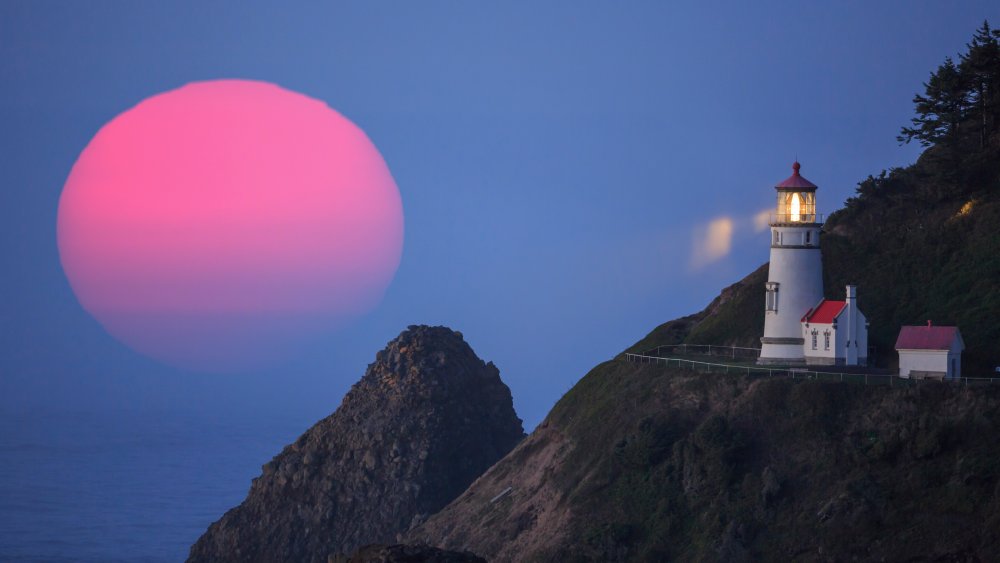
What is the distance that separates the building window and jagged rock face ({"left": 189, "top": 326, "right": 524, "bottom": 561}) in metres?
29.6

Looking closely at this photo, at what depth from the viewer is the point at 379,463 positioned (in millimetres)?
102938

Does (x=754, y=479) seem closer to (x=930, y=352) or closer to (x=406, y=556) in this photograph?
(x=930, y=352)

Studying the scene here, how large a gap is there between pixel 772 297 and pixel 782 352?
Answer: 3296 mm

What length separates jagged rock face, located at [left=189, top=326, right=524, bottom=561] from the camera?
10056cm

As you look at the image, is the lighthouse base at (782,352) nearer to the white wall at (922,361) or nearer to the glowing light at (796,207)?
the glowing light at (796,207)

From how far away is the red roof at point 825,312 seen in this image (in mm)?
79125

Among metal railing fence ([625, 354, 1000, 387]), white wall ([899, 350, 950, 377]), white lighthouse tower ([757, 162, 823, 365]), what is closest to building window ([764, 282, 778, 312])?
white lighthouse tower ([757, 162, 823, 365])

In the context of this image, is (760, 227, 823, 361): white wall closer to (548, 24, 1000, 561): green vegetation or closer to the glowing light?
the glowing light

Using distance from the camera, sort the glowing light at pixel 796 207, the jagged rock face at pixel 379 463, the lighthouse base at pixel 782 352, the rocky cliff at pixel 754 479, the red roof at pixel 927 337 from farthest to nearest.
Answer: the jagged rock face at pixel 379 463 < the glowing light at pixel 796 207 < the lighthouse base at pixel 782 352 < the red roof at pixel 927 337 < the rocky cliff at pixel 754 479

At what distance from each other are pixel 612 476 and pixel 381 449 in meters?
30.1

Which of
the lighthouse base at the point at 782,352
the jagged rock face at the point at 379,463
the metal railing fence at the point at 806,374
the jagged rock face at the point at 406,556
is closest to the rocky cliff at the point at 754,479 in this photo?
the metal railing fence at the point at 806,374

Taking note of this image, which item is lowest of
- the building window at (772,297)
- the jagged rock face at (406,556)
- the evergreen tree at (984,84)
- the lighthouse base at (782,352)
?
the jagged rock face at (406,556)

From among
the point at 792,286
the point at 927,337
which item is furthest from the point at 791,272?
the point at 927,337

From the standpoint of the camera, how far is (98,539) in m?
139
